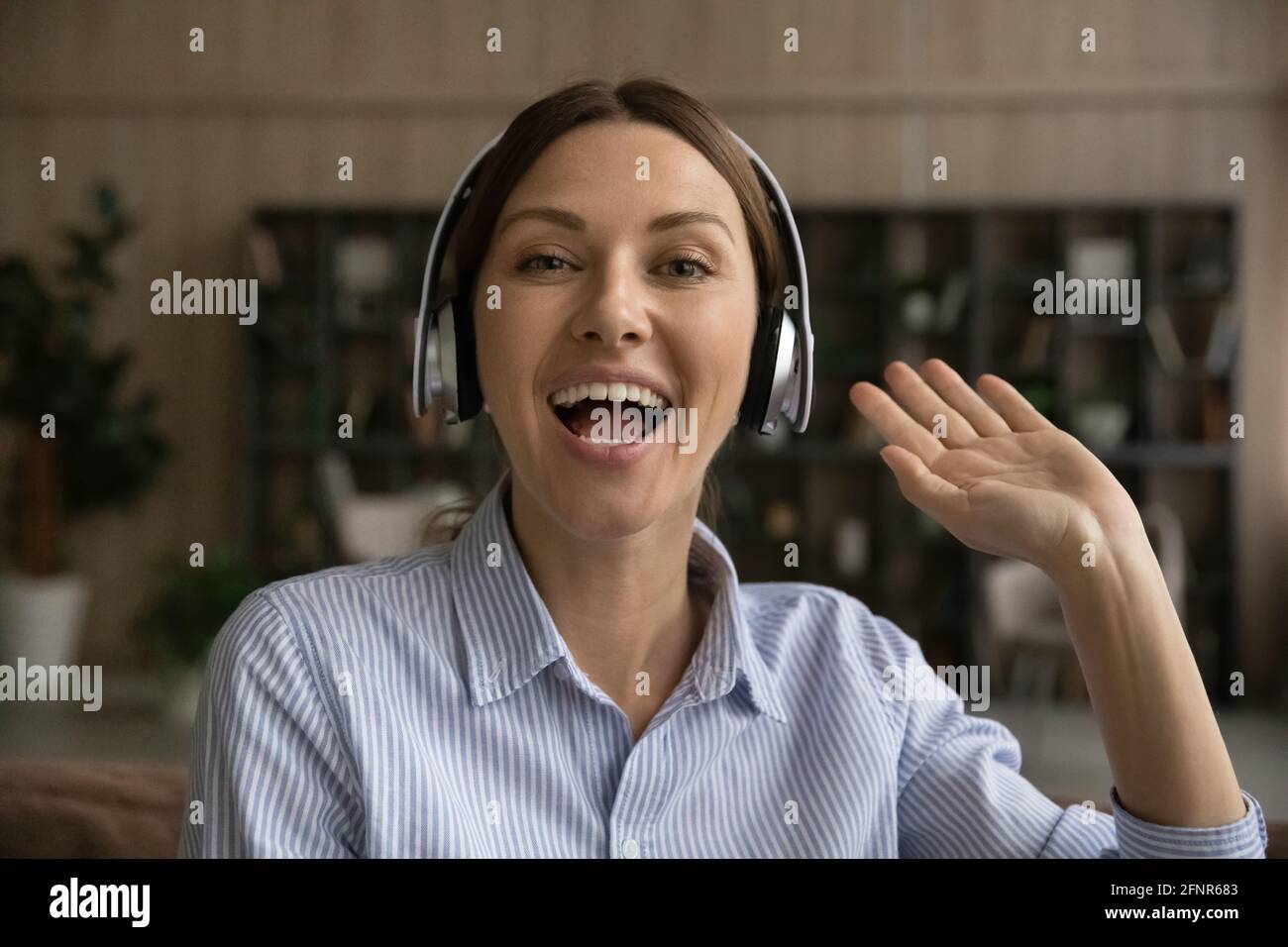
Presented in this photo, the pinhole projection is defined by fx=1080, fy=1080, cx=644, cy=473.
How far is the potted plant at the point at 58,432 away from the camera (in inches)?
175

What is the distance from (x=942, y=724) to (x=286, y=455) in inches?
180

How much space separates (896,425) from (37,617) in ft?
14.9

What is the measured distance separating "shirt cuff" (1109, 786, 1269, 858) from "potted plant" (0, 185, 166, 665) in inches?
176

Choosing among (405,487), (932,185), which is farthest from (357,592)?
(932,185)

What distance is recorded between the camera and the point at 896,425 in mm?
905

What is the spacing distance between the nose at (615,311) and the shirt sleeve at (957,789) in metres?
0.39

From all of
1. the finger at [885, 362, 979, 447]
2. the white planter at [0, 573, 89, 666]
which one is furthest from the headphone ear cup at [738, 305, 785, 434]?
the white planter at [0, 573, 89, 666]

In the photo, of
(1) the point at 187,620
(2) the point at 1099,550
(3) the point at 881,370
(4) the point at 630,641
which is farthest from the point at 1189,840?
(3) the point at 881,370

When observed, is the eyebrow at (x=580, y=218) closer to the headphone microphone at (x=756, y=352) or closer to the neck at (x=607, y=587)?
the headphone microphone at (x=756, y=352)

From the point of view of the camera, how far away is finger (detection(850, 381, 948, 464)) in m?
0.90

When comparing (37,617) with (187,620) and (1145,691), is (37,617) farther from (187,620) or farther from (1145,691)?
(1145,691)

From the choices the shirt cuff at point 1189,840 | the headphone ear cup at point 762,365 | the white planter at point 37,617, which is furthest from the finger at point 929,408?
the white planter at point 37,617

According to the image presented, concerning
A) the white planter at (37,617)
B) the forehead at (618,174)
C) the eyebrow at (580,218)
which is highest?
the forehead at (618,174)

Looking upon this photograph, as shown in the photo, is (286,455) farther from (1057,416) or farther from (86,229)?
(1057,416)
